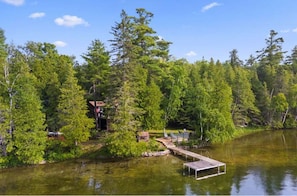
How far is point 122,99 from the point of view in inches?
1054

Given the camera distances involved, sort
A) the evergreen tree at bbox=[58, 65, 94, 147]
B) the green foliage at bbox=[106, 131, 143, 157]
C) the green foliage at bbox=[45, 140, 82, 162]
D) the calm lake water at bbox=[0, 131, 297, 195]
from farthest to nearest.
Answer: the green foliage at bbox=[45, 140, 82, 162] < the evergreen tree at bbox=[58, 65, 94, 147] < the green foliage at bbox=[106, 131, 143, 157] < the calm lake water at bbox=[0, 131, 297, 195]

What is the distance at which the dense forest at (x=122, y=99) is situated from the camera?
2508 cm

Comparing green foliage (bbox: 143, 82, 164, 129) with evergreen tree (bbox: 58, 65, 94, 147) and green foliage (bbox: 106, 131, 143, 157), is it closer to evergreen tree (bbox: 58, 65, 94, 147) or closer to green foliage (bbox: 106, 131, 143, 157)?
green foliage (bbox: 106, 131, 143, 157)

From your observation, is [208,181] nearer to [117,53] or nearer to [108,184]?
[108,184]

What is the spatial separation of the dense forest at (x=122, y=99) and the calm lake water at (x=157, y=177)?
1.96 m

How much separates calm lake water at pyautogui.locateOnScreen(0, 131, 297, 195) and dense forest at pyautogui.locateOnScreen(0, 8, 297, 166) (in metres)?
1.96

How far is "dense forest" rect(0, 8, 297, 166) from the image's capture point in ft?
82.3

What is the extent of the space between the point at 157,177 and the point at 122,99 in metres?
8.58

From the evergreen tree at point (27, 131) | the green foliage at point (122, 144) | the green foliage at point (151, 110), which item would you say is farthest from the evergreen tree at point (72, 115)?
the green foliage at point (151, 110)

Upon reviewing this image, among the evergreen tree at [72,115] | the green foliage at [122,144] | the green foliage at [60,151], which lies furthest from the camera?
the green foliage at [60,151]

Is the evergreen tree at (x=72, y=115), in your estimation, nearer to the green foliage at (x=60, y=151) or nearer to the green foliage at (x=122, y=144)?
the green foliage at (x=60, y=151)

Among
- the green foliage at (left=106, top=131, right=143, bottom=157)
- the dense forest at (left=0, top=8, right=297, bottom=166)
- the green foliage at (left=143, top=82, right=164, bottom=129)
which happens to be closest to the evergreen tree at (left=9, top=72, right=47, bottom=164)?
the dense forest at (left=0, top=8, right=297, bottom=166)

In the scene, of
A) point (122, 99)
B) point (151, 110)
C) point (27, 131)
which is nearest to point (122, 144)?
point (122, 99)

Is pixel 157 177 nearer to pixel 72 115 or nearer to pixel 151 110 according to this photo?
pixel 151 110
